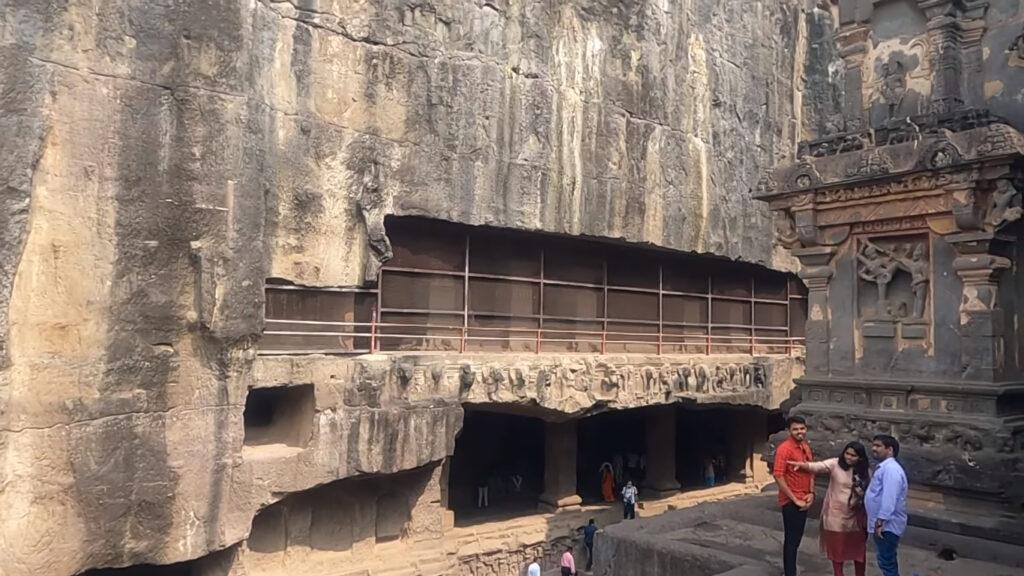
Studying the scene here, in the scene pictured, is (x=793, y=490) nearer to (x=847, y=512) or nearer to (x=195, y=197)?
(x=847, y=512)

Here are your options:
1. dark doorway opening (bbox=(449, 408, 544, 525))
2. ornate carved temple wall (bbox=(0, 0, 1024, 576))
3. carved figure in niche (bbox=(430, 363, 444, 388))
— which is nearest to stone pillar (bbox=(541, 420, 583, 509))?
ornate carved temple wall (bbox=(0, 0, 1024, 576))

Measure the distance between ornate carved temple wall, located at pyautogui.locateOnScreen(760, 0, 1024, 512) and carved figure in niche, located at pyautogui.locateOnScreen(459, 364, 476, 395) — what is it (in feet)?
20.3

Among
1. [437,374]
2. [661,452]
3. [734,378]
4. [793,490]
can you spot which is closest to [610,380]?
[437,374]

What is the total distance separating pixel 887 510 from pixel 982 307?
2.55 meters

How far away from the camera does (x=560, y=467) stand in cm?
1622

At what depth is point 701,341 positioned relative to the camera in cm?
1945

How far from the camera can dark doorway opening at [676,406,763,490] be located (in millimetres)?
20812

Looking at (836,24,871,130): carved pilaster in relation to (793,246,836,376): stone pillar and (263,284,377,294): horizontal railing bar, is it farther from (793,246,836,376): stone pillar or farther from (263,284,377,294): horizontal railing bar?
(263,284,377,294): horizontal railing bar

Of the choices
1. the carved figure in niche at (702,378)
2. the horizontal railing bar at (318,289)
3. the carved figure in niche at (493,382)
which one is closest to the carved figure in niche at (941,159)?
the carved figure in niche at (493,382)

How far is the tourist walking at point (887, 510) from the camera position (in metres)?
4.83

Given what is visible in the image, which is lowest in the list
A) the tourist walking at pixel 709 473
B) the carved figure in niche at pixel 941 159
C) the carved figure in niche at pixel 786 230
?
the tourist walking at pixel 709 473

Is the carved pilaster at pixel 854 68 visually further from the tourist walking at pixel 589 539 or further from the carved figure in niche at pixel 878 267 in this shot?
the tourist walking at pixel 589 539

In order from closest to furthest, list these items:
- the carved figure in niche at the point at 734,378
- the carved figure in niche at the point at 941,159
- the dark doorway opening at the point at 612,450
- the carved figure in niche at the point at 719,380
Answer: the carved figure in niche at the point at 941,159, the carved figure in niche at the point at 719,380, the carved figure in niche at the point at 734,378, the dark doorway opening at the point at 612,450

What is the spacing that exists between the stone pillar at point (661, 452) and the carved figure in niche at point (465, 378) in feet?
22.9
